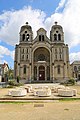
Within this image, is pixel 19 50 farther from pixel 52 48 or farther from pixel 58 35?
pixel 58 35

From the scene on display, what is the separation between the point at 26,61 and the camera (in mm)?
47281

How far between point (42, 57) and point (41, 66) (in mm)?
3465

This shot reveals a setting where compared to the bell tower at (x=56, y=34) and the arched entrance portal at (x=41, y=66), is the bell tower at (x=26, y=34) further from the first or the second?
the bell tower at (x=56, y=34)

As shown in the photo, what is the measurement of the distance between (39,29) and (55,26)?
17.6 feet

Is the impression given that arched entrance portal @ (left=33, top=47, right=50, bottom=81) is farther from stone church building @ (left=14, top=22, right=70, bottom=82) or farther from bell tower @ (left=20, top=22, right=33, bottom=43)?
bell tower @ (left=20, top=22, right=33, bottom=43)

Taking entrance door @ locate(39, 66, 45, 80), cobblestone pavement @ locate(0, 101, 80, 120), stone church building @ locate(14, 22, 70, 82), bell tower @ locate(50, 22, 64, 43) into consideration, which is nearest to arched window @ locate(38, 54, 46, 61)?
stone church building @ locate(14, 22, 70, 82)

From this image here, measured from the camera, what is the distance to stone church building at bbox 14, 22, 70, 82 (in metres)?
46.9

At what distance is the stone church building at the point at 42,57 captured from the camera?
1848 inches

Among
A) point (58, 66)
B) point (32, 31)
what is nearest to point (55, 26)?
point (32, 31)

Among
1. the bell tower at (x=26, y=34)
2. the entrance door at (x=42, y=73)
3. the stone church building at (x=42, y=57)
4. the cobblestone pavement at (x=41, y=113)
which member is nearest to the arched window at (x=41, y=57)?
the stone church building at (x=42, y=57)

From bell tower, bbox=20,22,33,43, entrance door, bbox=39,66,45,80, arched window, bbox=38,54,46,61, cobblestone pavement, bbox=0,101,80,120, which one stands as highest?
bell tower, bbox=20,22,33,43

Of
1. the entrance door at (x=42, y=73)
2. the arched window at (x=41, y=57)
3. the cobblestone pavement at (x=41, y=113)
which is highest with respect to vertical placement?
the arched window at (x=41, y=57)

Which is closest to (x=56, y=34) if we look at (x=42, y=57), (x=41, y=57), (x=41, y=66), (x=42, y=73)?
(x=42, y=57)

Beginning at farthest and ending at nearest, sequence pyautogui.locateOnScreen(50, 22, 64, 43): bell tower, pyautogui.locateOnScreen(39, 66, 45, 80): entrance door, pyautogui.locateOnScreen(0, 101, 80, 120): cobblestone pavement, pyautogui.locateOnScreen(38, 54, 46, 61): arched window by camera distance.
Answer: pyautogui.locateOnScreen(38, 54, 46, 61): arched window < pyautogui.locateOnScreen(50, 22, 64, 43): bell tower < pyautogui.locateOnScreen(39, 66, 45, 80): entrance door < pyautogui.locateOnScreen(0, 101, 80, 120): cobblestone pavement
